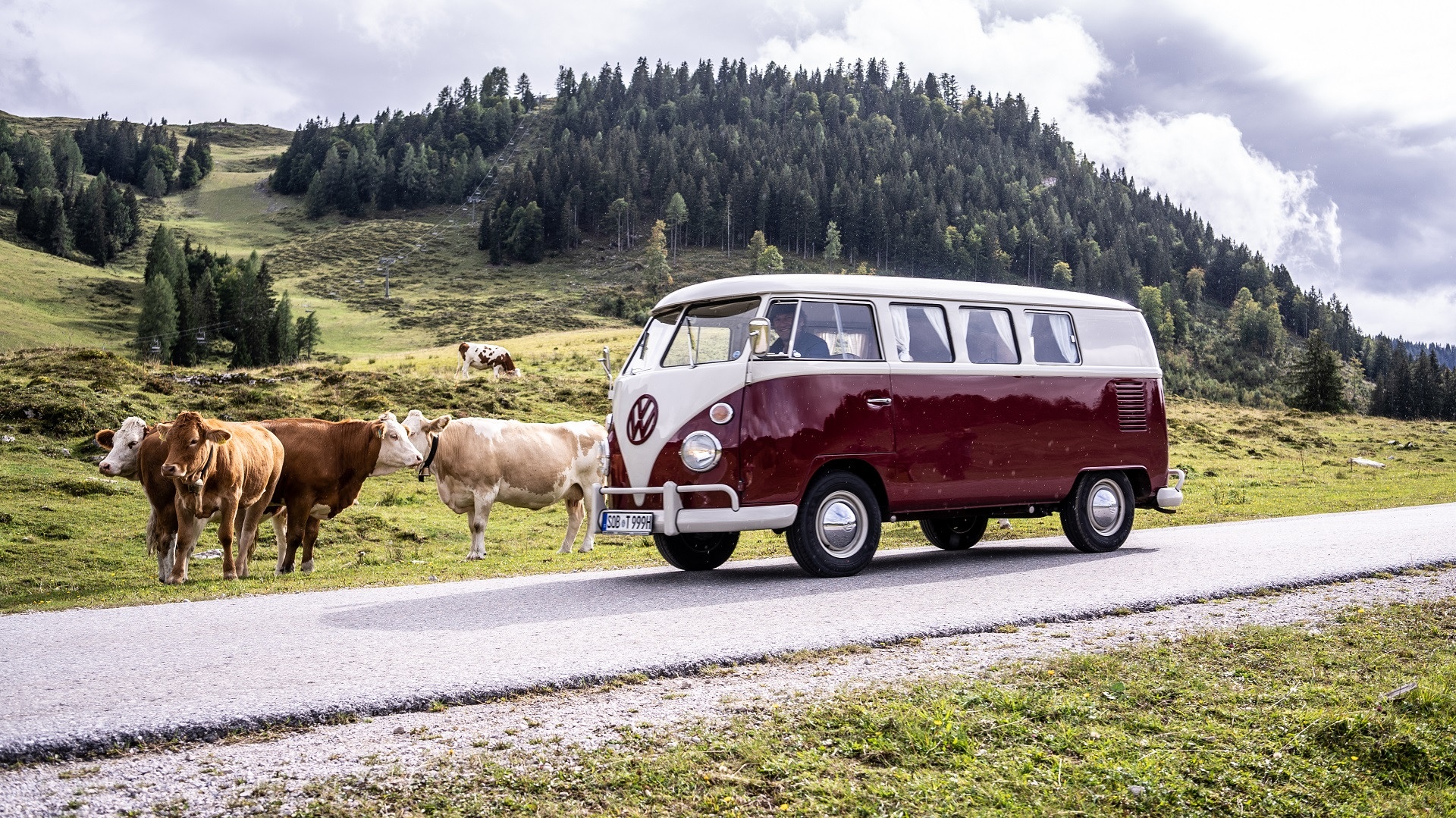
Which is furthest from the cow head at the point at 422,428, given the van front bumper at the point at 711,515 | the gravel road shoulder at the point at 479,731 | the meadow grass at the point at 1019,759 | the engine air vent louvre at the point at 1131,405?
the meadow grass at the point at 1019,759

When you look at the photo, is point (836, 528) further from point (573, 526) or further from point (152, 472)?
point (152, 472)

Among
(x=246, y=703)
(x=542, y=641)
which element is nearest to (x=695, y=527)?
(x=542, y=641)

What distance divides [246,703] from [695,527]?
5495 mm

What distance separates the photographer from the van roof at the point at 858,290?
36.7 feet

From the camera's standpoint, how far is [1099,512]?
13.8 m

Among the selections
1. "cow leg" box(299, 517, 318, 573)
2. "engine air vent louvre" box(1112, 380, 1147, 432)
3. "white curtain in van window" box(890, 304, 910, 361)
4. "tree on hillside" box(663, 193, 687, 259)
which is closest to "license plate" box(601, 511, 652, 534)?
"white curtain in van window" box(890, 304, 910, 361)

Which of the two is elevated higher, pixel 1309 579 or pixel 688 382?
pixel 688 382

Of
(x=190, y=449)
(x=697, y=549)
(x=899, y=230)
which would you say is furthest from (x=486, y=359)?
(x=899, y=230)

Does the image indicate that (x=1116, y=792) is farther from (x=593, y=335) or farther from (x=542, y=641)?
(x=593, y=335)

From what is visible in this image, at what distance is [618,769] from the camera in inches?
Answer: 188

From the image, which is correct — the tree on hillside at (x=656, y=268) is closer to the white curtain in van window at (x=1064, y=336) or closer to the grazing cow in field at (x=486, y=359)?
the grazing cow in field at (x=486, y=359)

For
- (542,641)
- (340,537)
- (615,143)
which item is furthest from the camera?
(615,143)

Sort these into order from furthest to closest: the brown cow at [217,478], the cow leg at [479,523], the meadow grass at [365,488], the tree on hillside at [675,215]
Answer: the tree on hillside at [675,215] < the cow leg at [479,523] < the meadow grass at [365,488] < the brown cow at [217,478]

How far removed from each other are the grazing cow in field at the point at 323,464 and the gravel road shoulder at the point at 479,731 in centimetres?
1017
